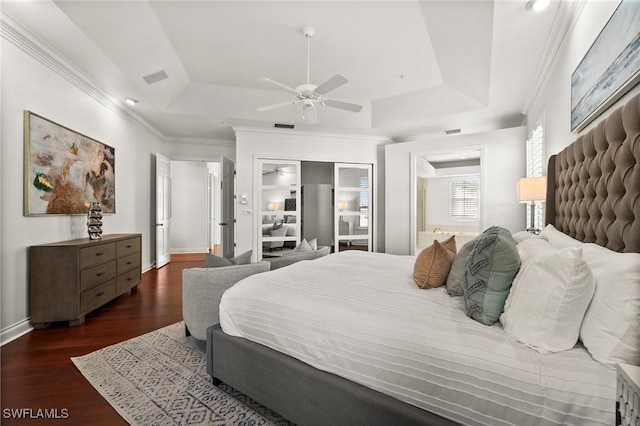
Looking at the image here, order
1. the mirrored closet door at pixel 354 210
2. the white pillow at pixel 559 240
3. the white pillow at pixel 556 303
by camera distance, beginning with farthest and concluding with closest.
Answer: the mirrored closet door at pixel 354 210 → the white pillow at pixel 559 240 → the white pillow at pixel 556 303

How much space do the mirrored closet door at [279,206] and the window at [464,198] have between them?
4802 millimetres

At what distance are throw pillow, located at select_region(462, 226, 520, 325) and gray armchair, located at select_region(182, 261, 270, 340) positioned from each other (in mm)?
1584

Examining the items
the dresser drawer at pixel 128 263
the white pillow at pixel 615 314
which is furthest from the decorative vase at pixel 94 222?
the white pillow at pixel 615 314

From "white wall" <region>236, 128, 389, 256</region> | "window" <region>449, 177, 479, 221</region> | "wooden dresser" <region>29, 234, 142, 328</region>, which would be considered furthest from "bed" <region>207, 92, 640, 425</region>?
"window" <region>449, 177, 479, 221</region>

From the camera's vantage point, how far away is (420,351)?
114 centimetres

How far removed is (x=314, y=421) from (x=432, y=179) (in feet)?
26.2

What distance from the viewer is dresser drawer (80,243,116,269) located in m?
2.91

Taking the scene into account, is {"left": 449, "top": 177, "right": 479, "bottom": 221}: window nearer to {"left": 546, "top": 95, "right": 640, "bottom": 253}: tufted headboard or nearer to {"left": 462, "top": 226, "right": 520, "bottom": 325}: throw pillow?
{"left": 546, "top": 95, "right": 640, "bottom": 253}: tufted headboard

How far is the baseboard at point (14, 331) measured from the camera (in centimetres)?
241

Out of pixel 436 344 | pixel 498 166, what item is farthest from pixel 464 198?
pixel 436 344

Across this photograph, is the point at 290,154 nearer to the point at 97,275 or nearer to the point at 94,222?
the point at 94,222

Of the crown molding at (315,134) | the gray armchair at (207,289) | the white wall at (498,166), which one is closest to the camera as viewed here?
the gray armchair at (207,289)

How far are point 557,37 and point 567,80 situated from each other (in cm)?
38

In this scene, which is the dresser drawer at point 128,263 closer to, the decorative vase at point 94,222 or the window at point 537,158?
the decorative vase at point 94,222
